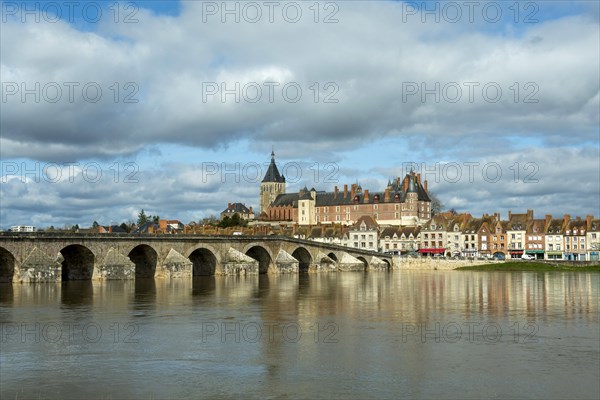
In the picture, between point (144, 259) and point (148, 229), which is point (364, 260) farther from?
point (148, 229)

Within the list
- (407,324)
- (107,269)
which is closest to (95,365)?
(407,324)

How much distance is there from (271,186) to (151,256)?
11132 centimetres

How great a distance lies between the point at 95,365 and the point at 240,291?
2638 cm

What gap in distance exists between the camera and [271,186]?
170m

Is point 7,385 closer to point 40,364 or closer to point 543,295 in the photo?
point 40,364

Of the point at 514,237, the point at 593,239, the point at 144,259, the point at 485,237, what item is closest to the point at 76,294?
the point at 144,259

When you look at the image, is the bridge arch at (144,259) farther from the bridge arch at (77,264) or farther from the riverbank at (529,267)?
the riverbank at (529,267)

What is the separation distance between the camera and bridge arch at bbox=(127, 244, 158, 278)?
5916cm

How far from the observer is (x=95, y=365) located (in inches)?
741

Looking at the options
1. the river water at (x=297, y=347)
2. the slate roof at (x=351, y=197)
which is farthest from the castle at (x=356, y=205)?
the river water at (x=297, y=347)

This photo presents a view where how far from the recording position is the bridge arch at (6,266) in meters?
48.9

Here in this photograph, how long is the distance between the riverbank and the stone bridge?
14.8 meters

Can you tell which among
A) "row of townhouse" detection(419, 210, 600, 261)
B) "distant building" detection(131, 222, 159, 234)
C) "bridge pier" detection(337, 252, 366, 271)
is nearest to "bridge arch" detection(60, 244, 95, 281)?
"bridge pier" detection(337, 252, 366, 271)

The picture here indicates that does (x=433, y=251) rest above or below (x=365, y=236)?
below
